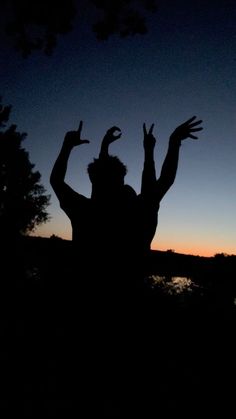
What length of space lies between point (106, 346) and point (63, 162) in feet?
4.69

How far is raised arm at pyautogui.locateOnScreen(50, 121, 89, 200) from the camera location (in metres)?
2.43

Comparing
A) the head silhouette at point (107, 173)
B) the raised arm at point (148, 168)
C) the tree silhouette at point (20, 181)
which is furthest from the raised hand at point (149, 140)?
the tree silhouette at point (20, 181)

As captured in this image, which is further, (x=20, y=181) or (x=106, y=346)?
(x=20, y=181)

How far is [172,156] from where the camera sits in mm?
2424

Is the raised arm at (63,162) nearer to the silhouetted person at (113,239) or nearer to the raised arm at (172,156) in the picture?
the silhouetted person at (113,239)

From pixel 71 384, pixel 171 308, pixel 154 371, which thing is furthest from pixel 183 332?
pixel 71 384

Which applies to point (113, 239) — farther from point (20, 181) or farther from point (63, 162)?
point (20, 181)

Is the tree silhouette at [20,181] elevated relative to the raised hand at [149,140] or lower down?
elevated

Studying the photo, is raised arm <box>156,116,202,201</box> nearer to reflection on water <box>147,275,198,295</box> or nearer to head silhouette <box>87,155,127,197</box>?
head silhouette <box>87,155,127,197</box>

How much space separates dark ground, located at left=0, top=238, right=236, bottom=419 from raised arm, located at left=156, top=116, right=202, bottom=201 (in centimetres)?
52

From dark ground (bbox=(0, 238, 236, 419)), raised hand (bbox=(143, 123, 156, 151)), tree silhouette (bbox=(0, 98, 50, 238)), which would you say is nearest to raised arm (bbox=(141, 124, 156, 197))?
raised hand (bbox=(143, 123, 156, 151))

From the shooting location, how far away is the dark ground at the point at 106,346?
6.60 feet

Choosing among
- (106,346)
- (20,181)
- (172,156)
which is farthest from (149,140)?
(20,181)

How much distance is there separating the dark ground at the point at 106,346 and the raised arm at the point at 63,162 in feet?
1.40
